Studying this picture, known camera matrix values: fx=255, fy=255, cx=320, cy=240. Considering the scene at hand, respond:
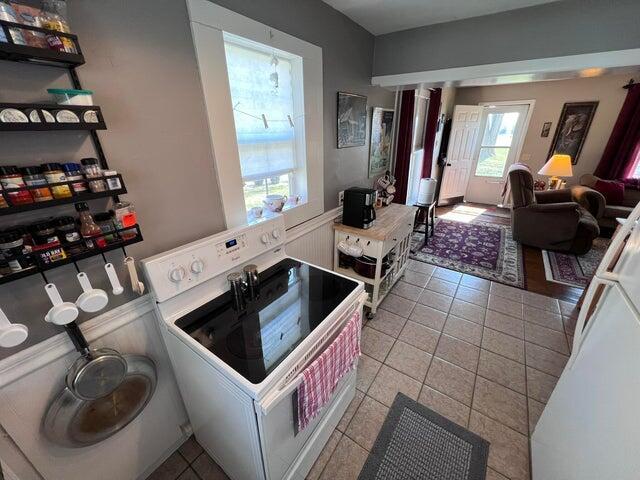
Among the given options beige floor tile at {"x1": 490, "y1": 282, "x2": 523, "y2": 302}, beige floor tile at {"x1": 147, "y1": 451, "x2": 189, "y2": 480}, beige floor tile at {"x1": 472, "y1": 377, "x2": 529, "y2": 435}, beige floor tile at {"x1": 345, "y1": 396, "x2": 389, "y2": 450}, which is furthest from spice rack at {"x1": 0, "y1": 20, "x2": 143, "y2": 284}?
beige floor tile at {"x1": 490, "y1": 282, "x2": 523, "y2": 302}

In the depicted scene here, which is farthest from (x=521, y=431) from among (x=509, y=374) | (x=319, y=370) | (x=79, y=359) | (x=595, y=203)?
(x=595, y=203)

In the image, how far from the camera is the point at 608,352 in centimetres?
85

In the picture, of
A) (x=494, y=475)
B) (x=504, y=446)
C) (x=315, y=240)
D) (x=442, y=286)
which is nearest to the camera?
(x=494, y=475)

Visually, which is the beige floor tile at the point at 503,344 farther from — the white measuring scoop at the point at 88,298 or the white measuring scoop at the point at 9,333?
the white measuring scoop at the point at 9,333

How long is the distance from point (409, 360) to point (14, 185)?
85.7 inches

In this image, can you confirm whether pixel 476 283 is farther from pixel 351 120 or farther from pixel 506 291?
pixel 351 120

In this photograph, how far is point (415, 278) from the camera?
2863mm

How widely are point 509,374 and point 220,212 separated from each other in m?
2.18

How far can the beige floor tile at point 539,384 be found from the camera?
163 cm

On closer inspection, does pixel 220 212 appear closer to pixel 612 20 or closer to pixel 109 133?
pixel 109 133

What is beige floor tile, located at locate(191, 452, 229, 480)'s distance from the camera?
1.29 m

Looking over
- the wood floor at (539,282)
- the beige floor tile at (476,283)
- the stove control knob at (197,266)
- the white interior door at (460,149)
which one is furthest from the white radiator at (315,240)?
the white interior door at (460,149)

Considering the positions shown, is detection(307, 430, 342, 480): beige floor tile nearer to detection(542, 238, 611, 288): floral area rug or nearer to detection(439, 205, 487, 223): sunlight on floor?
detection(542, 238, 611, 288): floral area rug

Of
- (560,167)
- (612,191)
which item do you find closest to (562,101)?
(560,167)
